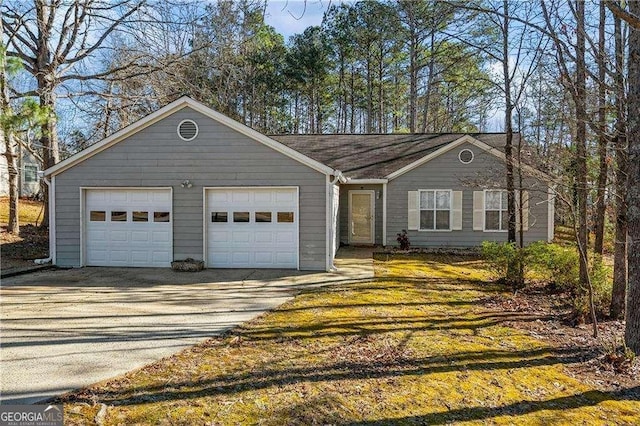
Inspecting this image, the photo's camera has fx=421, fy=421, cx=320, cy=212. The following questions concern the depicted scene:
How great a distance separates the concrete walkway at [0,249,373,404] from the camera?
15.0 feet

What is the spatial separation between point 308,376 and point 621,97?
20.7 ft

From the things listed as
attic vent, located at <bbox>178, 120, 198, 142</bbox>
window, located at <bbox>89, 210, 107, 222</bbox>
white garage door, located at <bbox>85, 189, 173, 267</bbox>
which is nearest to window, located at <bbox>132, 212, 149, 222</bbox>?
white garage door, located at <bbox>85, 189, 173, 267</bbox>

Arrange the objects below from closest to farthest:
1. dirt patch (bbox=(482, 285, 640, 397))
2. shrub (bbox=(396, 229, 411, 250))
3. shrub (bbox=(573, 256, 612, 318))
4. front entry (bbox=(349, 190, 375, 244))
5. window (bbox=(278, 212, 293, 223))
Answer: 1. dirt patch (bbox=(482, 285, 640, 397))
2. shrub (bbox=(573, 256, 612, 318))
3. window (bbox=(278, 212, 293, 223))
4. shrub (bbox=(396, 229, 411, 250))
5. front entry (bbox=(349, 190, 375, 244))

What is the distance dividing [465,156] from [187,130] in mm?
9806

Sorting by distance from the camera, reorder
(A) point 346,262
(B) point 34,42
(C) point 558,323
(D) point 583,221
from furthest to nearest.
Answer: (B) point 34,42 → (A) point 346,262 → (D) point 583,221 → (C) point 558,323

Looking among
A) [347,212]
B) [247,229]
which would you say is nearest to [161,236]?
[247,229]

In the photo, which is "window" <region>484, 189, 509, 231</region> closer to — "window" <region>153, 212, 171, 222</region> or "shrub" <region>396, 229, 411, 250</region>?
"shrub" <region>396, 229, 411, 250</region>

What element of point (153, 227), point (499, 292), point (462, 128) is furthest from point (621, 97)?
point (462, 128)

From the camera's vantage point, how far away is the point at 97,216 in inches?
461

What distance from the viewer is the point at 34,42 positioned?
47.7 ft

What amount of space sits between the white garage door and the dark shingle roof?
6.56 meters

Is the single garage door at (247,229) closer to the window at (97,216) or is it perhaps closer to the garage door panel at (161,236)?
the garage door panel at (161,236)

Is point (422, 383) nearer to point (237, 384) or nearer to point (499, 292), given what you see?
point (237, 384)

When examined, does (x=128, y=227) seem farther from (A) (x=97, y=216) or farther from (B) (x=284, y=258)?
(B) (x=284, y=258)
